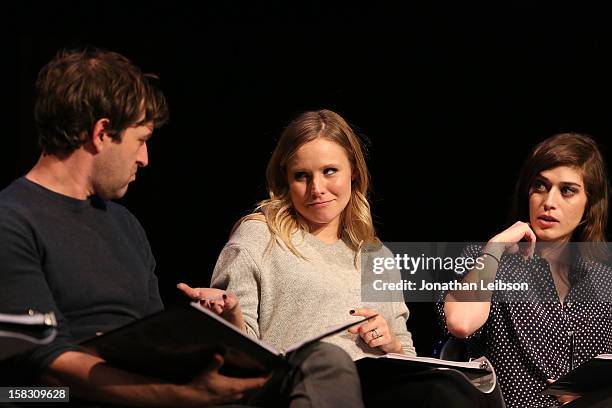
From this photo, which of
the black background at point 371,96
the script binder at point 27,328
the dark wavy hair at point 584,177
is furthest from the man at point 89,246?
the dark wavy hair at point 584,177

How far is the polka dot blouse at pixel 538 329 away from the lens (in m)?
2.77

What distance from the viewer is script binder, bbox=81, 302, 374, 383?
5.38 feet

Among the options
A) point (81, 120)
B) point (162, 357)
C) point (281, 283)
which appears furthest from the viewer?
point (281, 283)

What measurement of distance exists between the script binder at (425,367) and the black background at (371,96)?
3.32ft

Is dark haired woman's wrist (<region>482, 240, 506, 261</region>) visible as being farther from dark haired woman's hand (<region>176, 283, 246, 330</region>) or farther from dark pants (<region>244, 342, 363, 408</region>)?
dark pants (<region>244, 342, 363, 408</region>)

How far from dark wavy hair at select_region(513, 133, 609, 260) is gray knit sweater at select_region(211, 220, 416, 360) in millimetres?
666

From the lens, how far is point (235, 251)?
8.59 feet

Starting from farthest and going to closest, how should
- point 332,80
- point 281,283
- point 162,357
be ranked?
point 332,80
point 281,283
point 162,357

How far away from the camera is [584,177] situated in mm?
2928

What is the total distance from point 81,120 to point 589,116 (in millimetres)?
2151

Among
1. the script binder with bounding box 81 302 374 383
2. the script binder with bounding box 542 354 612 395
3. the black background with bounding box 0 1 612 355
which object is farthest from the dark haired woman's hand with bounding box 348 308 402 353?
the black background with bounding box 0 1 612 355

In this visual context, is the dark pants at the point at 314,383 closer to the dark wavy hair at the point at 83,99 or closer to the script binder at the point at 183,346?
the script binder at the point at 183,346

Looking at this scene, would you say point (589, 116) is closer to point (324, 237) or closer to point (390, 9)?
point (390, 9)

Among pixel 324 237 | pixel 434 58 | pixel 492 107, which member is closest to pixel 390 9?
pixel 434 58
